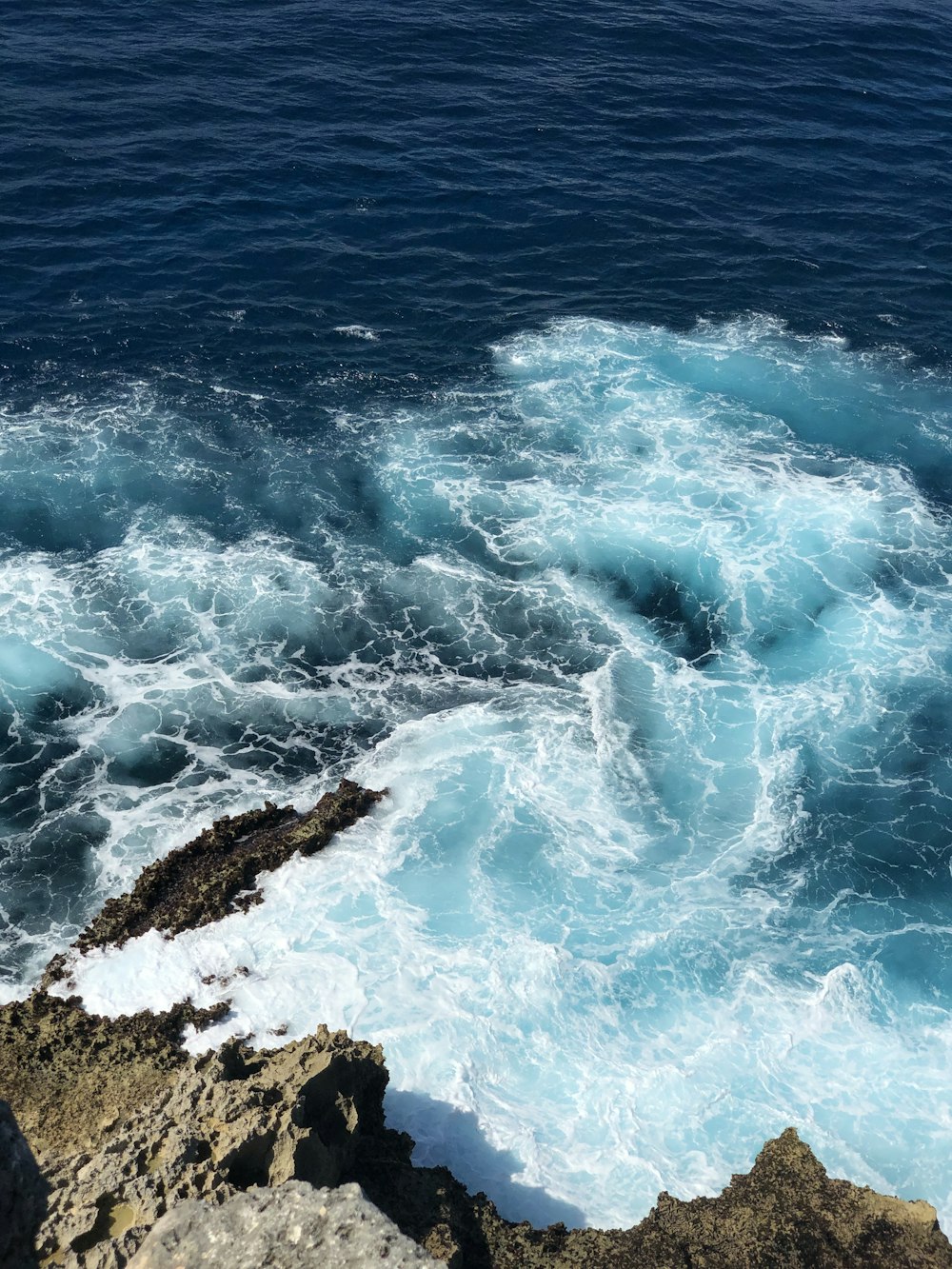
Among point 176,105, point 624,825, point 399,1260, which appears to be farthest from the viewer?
point 176,105

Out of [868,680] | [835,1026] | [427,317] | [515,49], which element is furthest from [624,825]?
[515,49]

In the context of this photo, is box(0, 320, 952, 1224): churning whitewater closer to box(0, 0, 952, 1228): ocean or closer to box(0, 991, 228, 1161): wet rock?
box(0, 0, 952, 1228): ocean

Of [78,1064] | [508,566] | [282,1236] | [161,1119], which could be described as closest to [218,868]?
[78,1064]

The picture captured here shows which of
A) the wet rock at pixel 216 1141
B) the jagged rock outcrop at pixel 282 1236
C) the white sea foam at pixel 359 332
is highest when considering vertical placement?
the white sea foam at pixel 359 332

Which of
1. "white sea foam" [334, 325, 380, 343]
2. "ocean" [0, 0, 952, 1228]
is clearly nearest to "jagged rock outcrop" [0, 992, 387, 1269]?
"ocean" [0, 0, 952, 1228]

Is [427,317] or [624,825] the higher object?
[427,317]

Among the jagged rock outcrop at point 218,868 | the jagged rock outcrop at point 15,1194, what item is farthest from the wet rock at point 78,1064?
the jagged rock outcrop at point 15,1194

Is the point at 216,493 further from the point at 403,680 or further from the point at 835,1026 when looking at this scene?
the point at 835,1026

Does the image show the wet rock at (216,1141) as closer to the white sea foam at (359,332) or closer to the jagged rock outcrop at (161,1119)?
the jagged rock outcrop at (161,1119)
